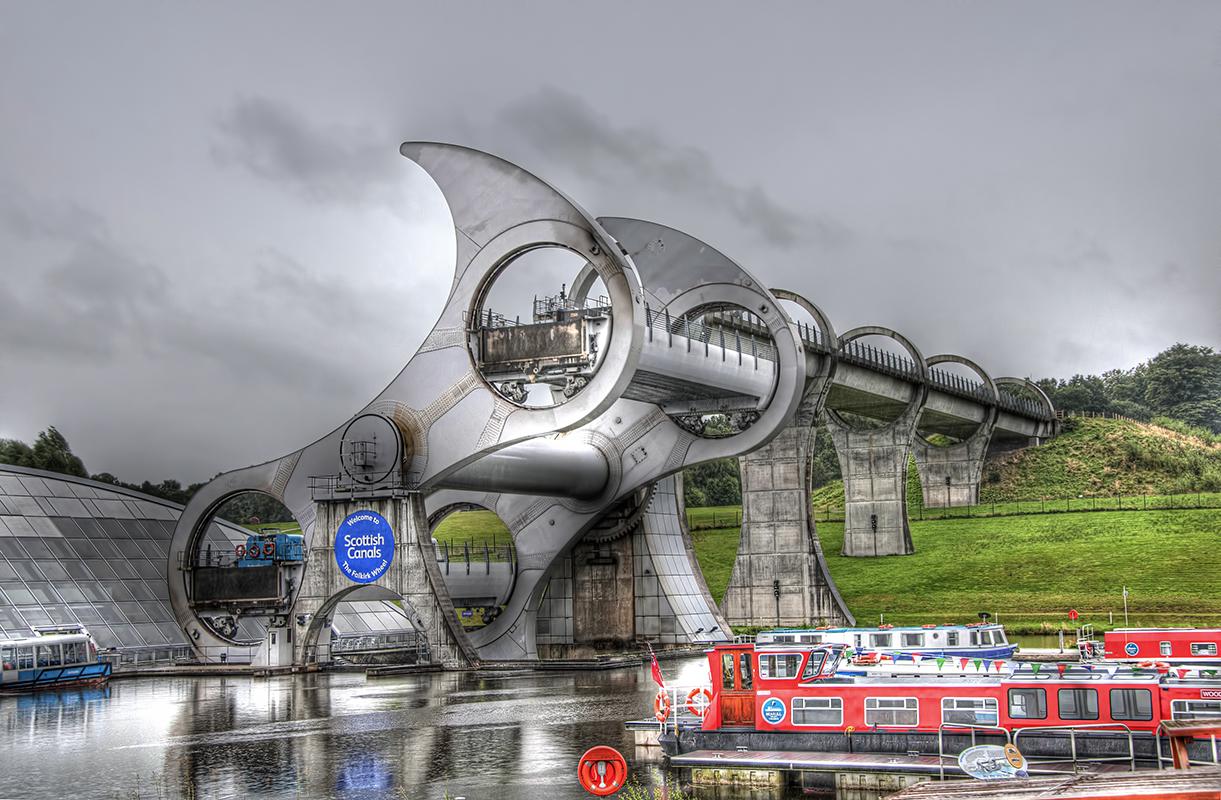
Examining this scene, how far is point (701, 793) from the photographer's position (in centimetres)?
2506

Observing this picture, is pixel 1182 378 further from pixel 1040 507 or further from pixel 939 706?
pixel 939 706

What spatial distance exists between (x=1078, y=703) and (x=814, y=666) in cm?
549

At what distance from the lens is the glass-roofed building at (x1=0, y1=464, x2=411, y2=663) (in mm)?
56656

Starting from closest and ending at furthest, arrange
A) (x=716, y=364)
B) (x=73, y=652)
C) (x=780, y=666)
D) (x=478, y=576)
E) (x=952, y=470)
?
(x=780, y=666)
(x=73, y=652)
(x=716, y=364)
(x=478, y=576)
(x=952, y=470)

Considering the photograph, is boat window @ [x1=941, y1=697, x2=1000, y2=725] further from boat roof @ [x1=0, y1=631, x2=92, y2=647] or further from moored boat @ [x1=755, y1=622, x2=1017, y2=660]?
boat roof @ [x1=0, y1=631, x2=92, y2=647]

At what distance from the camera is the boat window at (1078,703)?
81.3 feet

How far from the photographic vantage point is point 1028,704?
2534 cm

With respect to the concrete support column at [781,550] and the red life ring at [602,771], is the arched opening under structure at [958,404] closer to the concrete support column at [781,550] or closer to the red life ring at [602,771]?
the concrete support column at [781,550]

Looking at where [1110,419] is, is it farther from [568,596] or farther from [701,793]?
[701,793]

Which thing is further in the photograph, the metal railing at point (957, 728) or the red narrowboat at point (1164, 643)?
the red narrowboat at point (1164, 643)

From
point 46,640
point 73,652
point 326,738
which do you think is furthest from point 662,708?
point 73,652

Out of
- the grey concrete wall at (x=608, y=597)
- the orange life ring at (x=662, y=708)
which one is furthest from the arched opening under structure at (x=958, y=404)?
the orange life ring at (x=662, y=708)

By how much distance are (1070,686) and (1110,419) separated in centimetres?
10846

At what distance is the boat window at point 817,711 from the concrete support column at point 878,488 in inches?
2477
